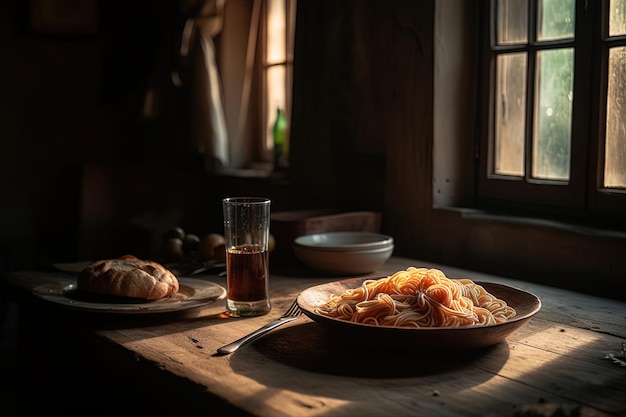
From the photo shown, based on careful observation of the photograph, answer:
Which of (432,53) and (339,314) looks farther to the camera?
(432,53)

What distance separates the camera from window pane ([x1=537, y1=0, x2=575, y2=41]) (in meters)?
1.96

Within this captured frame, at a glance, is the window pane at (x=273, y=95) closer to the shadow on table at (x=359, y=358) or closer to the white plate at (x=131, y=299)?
the white plate at (x=131, y=299)

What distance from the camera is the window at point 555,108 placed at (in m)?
1.86

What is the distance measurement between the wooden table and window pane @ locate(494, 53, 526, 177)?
21.4 inches

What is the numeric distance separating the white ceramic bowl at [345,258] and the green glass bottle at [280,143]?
3.90ft

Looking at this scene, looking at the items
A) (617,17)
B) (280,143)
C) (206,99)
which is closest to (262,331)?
Answer: (617,17)

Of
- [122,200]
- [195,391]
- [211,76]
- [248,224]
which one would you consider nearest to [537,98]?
[248,224]

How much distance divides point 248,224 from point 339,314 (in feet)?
0.98

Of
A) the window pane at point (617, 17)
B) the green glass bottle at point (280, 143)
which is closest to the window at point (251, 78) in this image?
the green glass bottle at point (280, 143)

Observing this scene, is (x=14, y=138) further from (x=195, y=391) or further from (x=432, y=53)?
(x=195, y=391)

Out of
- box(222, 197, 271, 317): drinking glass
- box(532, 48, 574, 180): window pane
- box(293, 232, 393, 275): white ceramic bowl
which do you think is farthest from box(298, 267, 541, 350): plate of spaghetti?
box(532, 48, 574, 180): window pane

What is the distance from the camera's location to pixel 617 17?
1843 millimetres

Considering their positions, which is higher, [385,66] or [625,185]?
[385,66]

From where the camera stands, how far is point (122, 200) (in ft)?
11.2
